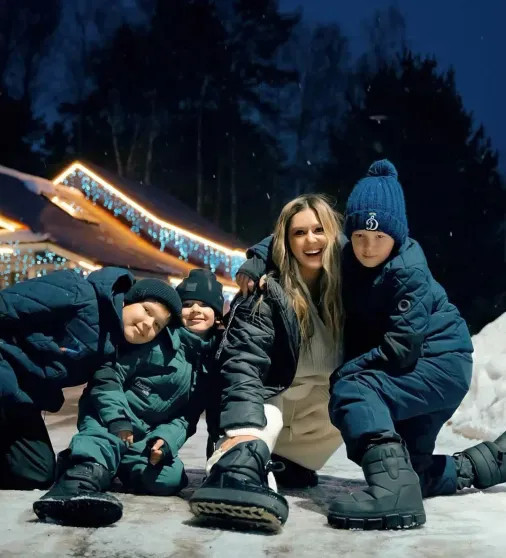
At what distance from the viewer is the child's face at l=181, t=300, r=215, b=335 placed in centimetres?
360

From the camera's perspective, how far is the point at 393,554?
2.50 metres

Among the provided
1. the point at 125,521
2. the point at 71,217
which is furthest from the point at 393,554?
the point at 71,217

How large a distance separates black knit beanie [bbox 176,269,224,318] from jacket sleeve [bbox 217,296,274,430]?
0.97 ft

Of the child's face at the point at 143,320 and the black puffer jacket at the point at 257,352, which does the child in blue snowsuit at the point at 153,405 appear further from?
the black puffer jacket at the point at 257,352

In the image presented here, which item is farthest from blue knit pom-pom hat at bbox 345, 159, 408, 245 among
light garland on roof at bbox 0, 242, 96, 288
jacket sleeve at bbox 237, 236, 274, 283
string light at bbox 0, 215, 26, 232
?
string light at bbox 0, 215, 26, 232

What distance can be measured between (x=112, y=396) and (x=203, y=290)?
0.66 meters

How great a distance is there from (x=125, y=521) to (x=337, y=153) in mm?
16766

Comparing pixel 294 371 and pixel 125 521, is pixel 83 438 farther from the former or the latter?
pixel 294 371

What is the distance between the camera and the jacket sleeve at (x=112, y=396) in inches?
125

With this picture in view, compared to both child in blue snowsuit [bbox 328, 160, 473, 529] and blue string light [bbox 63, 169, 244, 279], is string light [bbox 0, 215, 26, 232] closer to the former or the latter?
blue string light [bbox 63, 169, 244, 279]

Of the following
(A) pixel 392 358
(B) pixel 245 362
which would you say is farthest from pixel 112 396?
(A) pixel 392 358

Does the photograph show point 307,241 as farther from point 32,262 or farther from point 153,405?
point 32,262

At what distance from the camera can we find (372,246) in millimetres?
3205

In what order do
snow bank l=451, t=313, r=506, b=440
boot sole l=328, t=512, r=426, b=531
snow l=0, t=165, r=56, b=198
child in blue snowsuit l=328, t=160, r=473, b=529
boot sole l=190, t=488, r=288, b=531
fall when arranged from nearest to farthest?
boot sole l=190, t=488, r=288, b=531 → boot sole l=328, t=512, r=426, b=531 → child in blue snowsuit l=328, t=160, r=473, b=529 → snow bank l=451, t=313, r=506, b=440 → snow l=0, t=165, r=56, b=198
